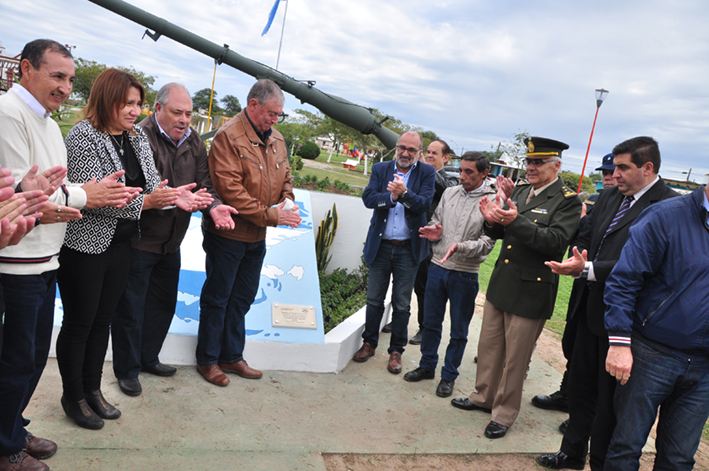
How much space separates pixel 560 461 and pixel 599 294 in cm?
117

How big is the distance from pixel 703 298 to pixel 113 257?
10.1 ft

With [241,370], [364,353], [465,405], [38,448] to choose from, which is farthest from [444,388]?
[38,448]

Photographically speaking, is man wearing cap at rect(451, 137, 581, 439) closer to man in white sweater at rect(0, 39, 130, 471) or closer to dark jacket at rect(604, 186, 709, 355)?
dark jacket at rect(604, 186, 709, 355)

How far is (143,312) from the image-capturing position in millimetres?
3404

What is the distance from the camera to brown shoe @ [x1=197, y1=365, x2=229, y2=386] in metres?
3.65

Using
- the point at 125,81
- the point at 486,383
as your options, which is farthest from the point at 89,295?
the point at 486,383

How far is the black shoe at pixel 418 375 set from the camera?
14.2 ft

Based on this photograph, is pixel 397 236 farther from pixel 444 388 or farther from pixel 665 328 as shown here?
pixel 665 328

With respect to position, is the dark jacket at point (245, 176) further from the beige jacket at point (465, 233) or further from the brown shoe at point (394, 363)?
the brown shoe at point (394, 363)

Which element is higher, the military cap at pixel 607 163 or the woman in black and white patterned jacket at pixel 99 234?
the military cap at pixel 607 163

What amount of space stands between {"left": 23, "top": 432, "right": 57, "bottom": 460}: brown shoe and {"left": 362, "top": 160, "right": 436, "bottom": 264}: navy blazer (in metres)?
2.75

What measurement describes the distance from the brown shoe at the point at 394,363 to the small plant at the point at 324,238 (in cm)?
261

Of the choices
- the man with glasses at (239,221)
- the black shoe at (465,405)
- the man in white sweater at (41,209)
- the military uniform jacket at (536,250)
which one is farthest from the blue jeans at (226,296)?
the military uniform jacket at (536,250)

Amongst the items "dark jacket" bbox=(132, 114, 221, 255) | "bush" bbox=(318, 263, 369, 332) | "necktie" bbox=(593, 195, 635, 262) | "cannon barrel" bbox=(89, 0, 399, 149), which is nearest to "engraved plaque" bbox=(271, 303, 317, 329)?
"bush" bbox=(318, 263, 369, 332)
